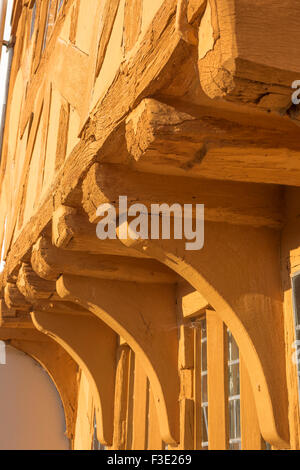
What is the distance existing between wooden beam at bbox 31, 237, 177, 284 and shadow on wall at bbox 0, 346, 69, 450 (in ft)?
8.22

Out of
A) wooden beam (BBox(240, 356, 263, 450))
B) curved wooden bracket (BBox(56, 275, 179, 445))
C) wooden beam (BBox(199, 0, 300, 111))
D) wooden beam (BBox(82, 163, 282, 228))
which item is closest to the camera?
wooden beam (BBox(199, 0, 300, 111))

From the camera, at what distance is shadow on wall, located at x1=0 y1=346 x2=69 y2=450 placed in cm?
530

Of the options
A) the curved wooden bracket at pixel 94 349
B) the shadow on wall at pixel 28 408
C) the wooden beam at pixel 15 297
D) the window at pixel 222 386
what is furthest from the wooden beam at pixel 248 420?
the shadow on wall at pixel 28 408

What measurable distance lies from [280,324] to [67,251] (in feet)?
4.09

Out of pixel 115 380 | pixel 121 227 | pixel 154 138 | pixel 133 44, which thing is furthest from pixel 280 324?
pixel 115 380

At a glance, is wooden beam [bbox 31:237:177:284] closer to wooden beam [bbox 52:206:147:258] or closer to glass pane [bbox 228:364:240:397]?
wooden beam [bbox 52:206:147:258]

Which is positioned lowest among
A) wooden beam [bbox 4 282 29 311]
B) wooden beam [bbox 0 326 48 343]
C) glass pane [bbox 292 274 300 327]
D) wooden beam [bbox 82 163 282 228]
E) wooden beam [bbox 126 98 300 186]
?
glass pane [bbox 292 274 300 327]

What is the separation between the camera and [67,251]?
3.13 meters

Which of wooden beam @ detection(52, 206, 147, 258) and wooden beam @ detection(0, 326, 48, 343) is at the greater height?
wooden beam @ detection(0, 326, 48, 343)

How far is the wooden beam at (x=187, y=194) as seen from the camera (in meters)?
2.17

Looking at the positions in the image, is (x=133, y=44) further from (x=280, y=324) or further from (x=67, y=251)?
(x=67, y=251)

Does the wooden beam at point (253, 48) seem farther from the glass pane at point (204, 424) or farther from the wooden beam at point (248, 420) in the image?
the glass pane at point (204, 424)

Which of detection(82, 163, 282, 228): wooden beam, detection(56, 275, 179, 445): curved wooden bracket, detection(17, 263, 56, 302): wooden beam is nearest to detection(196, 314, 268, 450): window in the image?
detection(56, 275, 179, 445): curved wooden bracket

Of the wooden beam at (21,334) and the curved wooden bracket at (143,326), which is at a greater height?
the wooden beam at (21,334)
